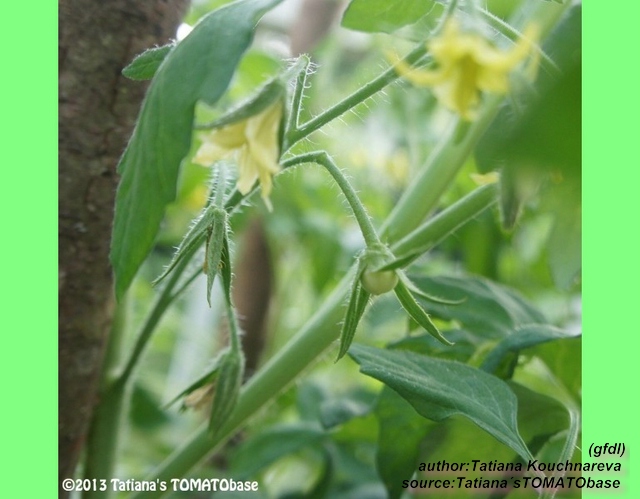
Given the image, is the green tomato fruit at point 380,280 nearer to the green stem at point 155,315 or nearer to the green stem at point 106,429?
the green stem at point 155,315

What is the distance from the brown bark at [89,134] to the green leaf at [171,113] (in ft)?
0.42

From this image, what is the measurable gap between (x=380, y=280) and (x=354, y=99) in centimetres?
7

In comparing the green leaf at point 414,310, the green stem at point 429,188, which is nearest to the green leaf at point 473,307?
the green stem at point 429,188

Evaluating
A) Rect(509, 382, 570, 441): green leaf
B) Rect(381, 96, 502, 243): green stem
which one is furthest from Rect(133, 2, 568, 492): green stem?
Rect(509, 382, 570, 441): green leaf

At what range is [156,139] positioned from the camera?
26 centimetres

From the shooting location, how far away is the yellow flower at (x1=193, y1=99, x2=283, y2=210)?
251 mm

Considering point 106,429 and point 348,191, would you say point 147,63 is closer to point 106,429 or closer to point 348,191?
point 348,191

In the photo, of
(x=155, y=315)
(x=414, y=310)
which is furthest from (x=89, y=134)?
(x=414, y=310)

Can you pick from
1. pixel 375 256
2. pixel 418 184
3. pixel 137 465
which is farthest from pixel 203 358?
pixel 375 256

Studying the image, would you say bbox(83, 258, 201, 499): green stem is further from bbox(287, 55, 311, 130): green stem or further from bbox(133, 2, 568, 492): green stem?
bbox(287, 55, 311, 130): green stem

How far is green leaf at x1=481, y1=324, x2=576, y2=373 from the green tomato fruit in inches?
4.8

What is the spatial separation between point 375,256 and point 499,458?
Result: 0.60 feet
